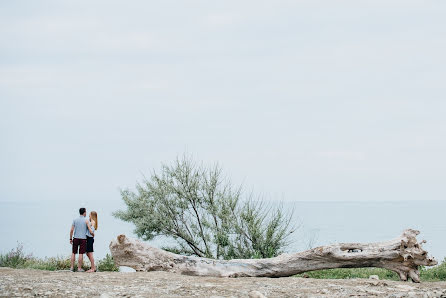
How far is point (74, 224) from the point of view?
14836 millimetres

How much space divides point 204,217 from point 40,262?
6481 mm

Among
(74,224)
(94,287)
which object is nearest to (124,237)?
(74,224)

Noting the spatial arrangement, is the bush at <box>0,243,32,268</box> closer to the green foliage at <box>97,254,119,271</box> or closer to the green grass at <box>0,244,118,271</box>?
the green grass at <box>0,244,118,271</box>

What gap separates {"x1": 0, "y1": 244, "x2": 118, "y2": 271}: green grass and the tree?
11.5 feet

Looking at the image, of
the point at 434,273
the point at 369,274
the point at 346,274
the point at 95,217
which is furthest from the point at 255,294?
the point at 434,273

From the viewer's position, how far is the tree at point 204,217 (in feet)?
72.1

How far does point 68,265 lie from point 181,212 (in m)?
5.49

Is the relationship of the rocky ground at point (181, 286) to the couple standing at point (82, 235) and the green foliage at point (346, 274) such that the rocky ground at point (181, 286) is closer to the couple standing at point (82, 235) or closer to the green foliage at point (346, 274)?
the couple standing at point (82, 235)

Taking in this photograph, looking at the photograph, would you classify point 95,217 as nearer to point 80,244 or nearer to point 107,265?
point 80,244

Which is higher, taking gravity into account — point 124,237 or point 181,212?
point 181,212

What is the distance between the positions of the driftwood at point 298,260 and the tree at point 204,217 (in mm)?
7103

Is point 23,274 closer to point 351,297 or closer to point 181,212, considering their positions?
point 351,297

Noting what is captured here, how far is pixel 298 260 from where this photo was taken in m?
14.1

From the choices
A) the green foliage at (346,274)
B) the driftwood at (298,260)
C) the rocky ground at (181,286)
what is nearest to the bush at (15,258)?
the rocky ground at (181,286)
